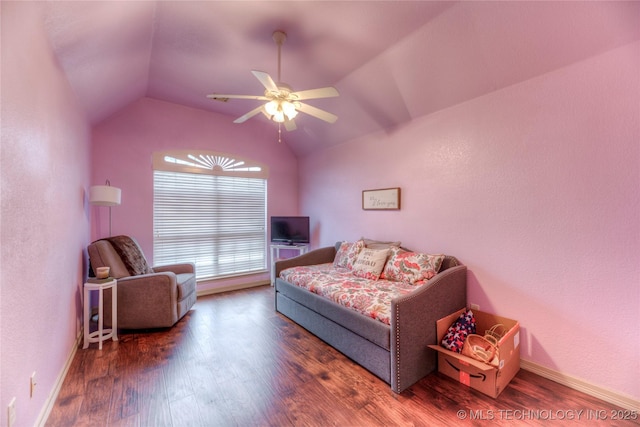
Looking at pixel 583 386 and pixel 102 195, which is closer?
pixel 583 386

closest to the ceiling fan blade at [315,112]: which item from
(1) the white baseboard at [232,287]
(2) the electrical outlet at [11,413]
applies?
(2) the electrical outlet at [11,413]

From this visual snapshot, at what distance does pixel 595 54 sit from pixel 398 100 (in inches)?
61.0

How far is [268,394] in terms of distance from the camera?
1923mm

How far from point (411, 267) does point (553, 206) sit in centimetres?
128

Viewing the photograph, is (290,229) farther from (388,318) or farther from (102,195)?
(388,318)

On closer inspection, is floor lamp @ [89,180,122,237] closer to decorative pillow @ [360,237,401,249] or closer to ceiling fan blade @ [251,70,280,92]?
ceiling fan blade @ [251,70,280,92]

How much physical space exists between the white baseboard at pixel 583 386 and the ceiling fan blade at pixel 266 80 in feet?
9.90

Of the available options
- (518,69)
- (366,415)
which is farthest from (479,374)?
(518,69)

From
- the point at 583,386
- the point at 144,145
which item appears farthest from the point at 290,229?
the point at 583,386

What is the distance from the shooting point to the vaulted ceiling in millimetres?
1812

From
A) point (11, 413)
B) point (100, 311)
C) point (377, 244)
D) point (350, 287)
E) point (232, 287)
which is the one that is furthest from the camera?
point (232, 287)

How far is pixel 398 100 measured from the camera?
300 cm

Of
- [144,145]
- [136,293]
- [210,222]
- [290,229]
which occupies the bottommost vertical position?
[136,293]

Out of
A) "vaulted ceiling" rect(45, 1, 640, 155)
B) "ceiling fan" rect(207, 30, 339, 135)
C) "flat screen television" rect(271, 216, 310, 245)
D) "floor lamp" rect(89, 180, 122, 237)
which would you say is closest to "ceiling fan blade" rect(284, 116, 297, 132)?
"ceiling fan" rect(207, 30, 339, 135)
